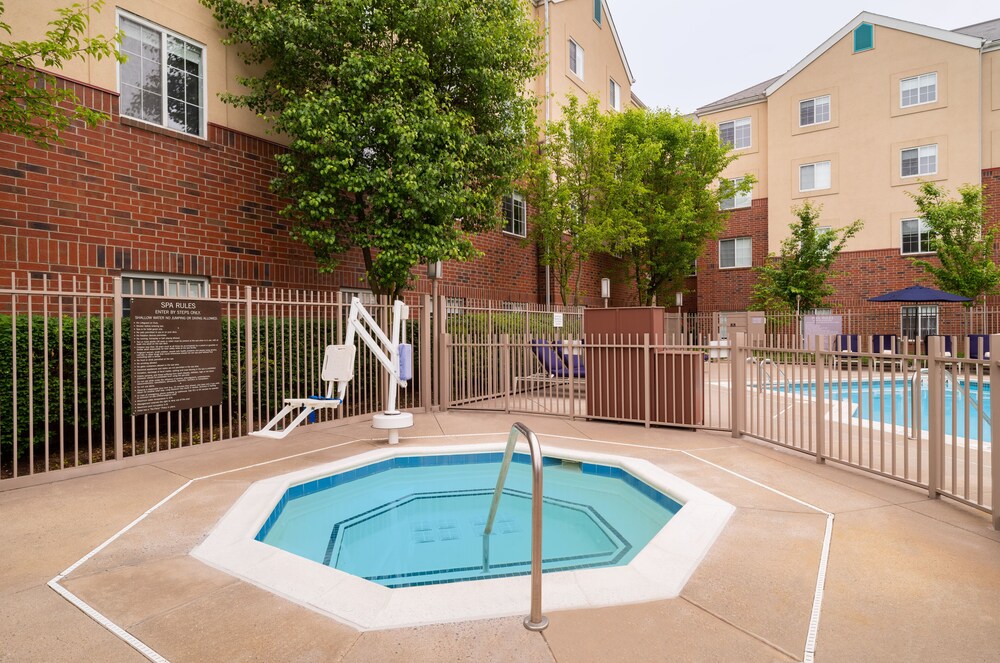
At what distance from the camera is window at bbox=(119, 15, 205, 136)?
8562 mm

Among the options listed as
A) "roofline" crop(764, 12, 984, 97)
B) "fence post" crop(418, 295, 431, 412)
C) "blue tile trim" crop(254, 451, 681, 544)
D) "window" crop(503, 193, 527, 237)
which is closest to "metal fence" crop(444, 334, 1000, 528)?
"fence post" crop(418, 295, 431, 412)

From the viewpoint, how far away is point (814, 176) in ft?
79.1

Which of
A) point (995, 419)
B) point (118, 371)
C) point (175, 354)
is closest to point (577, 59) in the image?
point (175, 354)

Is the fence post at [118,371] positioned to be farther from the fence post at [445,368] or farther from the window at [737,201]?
the window at [737,201]

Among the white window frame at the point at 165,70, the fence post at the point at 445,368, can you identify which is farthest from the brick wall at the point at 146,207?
the fence post at the point at 445,368

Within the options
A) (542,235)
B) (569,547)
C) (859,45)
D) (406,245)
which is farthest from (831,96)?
(569,547)

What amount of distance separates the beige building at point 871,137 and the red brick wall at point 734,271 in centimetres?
6

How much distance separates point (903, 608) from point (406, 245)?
8.11 meters

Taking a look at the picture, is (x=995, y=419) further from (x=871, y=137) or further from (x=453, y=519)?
(x=871, y=137)

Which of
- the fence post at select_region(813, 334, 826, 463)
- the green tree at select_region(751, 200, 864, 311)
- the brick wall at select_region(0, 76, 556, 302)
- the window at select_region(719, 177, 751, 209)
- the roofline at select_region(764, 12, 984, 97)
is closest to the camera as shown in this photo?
the fence post at select_region(813, 334, 826, 463)

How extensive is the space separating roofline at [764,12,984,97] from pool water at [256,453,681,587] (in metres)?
25.0

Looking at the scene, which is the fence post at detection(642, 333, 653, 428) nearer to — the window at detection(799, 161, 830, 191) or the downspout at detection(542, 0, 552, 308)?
the downspout at detection(542, 0, 552, 308)

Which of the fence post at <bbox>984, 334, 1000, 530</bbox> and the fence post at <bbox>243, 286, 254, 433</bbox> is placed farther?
the fence post at <bbox>243, 286, 254, 433</bbox>

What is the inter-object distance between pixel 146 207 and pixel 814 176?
25.0m
